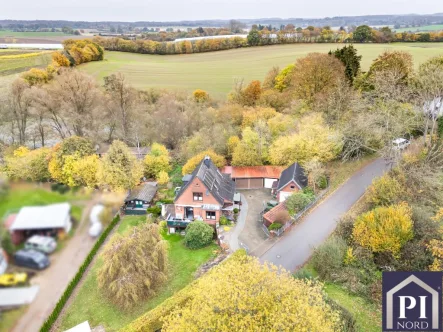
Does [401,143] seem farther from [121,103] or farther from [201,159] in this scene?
[121,103]

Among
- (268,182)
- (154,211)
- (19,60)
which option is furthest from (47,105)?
(268,182)

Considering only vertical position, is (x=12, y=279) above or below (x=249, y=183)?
above

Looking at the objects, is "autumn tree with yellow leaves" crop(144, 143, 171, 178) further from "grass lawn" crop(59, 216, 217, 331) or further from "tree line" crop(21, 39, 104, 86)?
"tree line" crop(21, 39, 104, 86)

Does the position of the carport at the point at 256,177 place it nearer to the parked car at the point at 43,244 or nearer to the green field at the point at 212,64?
the green field at the point at 212,64

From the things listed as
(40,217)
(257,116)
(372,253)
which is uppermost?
(40,217)

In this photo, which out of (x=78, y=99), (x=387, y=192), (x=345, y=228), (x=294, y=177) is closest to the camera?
(x=345, y=228)

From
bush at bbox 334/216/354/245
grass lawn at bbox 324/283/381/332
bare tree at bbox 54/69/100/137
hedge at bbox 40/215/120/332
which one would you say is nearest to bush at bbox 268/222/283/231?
bush at bbox 334/216/354/245

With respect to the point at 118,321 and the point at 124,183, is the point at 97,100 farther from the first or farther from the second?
the point at 118,321
